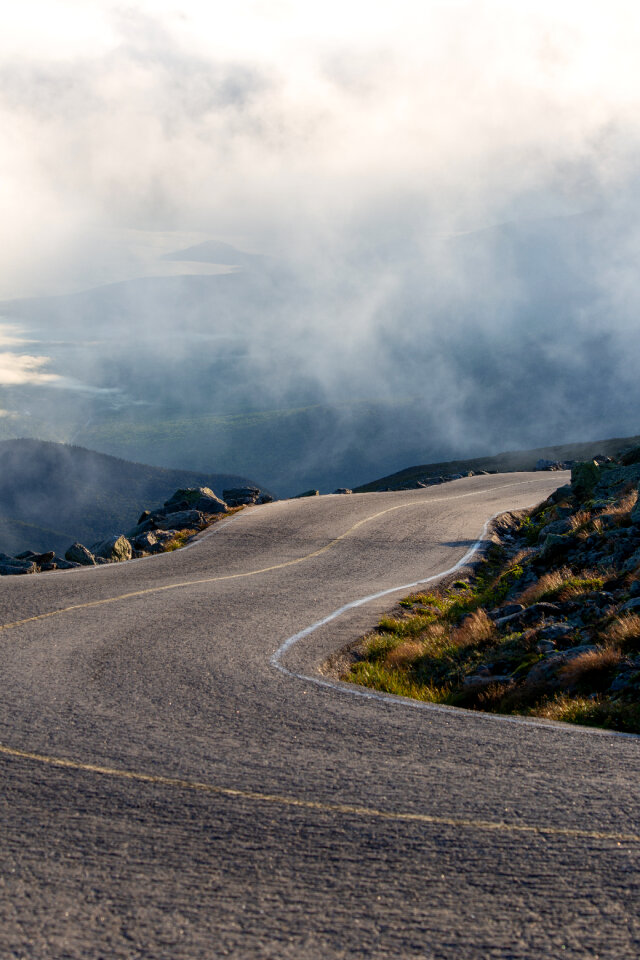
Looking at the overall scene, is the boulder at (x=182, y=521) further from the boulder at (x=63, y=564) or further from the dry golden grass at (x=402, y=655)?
the dry golden grass at (x=402, y=655)

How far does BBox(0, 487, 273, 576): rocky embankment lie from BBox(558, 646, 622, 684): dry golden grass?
11.7m

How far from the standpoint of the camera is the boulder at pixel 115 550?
19.4 m

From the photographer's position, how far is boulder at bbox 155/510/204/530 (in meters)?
23.4

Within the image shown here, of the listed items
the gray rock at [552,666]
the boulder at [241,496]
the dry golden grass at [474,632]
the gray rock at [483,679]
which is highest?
the boulder at [241,496]

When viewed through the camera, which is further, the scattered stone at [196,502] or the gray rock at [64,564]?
the scattered stone at [196,502]

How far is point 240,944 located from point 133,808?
1.60 meters

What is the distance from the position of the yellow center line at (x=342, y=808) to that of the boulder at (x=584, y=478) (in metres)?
19.6

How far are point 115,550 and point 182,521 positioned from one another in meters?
4.46

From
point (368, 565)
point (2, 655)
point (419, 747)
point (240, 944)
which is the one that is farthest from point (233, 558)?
point (240, 944)

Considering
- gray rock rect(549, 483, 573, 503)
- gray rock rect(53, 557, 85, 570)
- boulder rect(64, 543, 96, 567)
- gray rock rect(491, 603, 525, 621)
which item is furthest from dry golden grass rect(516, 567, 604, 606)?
boulder rect(64, 543, 96, 567)

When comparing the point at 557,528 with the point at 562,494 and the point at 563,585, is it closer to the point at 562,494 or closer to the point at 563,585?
the point at 562,494

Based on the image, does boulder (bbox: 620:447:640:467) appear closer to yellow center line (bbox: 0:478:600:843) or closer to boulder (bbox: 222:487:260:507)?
boulder (bbox: 222:487:260:507)

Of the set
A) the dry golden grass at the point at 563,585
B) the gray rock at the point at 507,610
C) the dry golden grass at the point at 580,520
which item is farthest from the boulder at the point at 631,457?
the gray rock at the point at 507,610

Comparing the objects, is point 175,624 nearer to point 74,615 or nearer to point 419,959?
point 74,615
